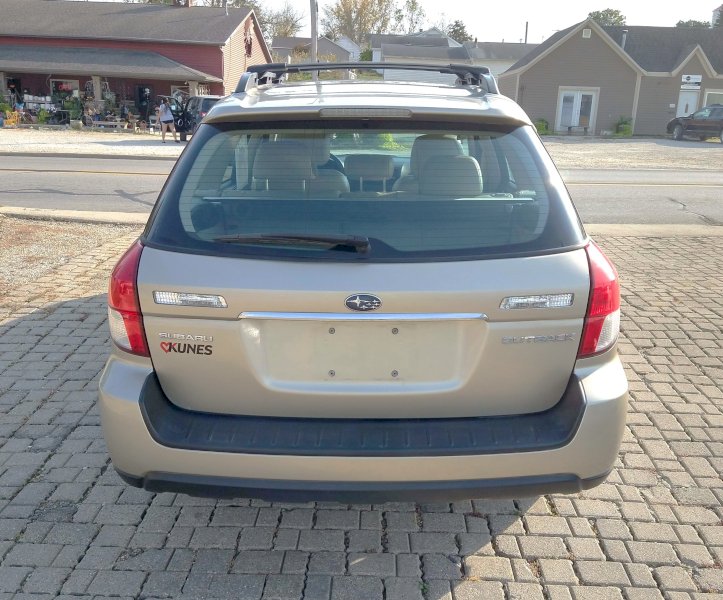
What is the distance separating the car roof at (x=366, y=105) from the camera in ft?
9.05

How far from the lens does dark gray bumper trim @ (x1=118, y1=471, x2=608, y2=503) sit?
2531mm

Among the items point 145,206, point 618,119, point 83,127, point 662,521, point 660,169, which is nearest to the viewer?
point 662,521

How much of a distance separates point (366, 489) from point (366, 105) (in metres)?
1.52

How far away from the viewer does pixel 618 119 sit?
42781 mm

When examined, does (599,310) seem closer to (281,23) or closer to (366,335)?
(366,335)

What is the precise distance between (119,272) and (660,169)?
21131 millimetres

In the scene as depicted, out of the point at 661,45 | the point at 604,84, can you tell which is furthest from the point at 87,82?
the point at 661,45

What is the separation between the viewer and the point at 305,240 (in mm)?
2564

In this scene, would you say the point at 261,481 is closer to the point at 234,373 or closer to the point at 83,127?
the point at 234,373

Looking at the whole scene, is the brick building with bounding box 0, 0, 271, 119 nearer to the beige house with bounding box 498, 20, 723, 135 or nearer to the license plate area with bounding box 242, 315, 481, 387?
the beige house with bounding box 498, 20, 723, 135

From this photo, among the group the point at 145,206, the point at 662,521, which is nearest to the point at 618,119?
the point at 145,206

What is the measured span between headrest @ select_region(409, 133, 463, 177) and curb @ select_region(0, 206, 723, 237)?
287 inches

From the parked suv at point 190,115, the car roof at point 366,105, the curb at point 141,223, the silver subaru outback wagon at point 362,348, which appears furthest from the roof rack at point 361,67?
the parked suv at point 190,115

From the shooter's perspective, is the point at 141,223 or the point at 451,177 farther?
the point at 141,223
